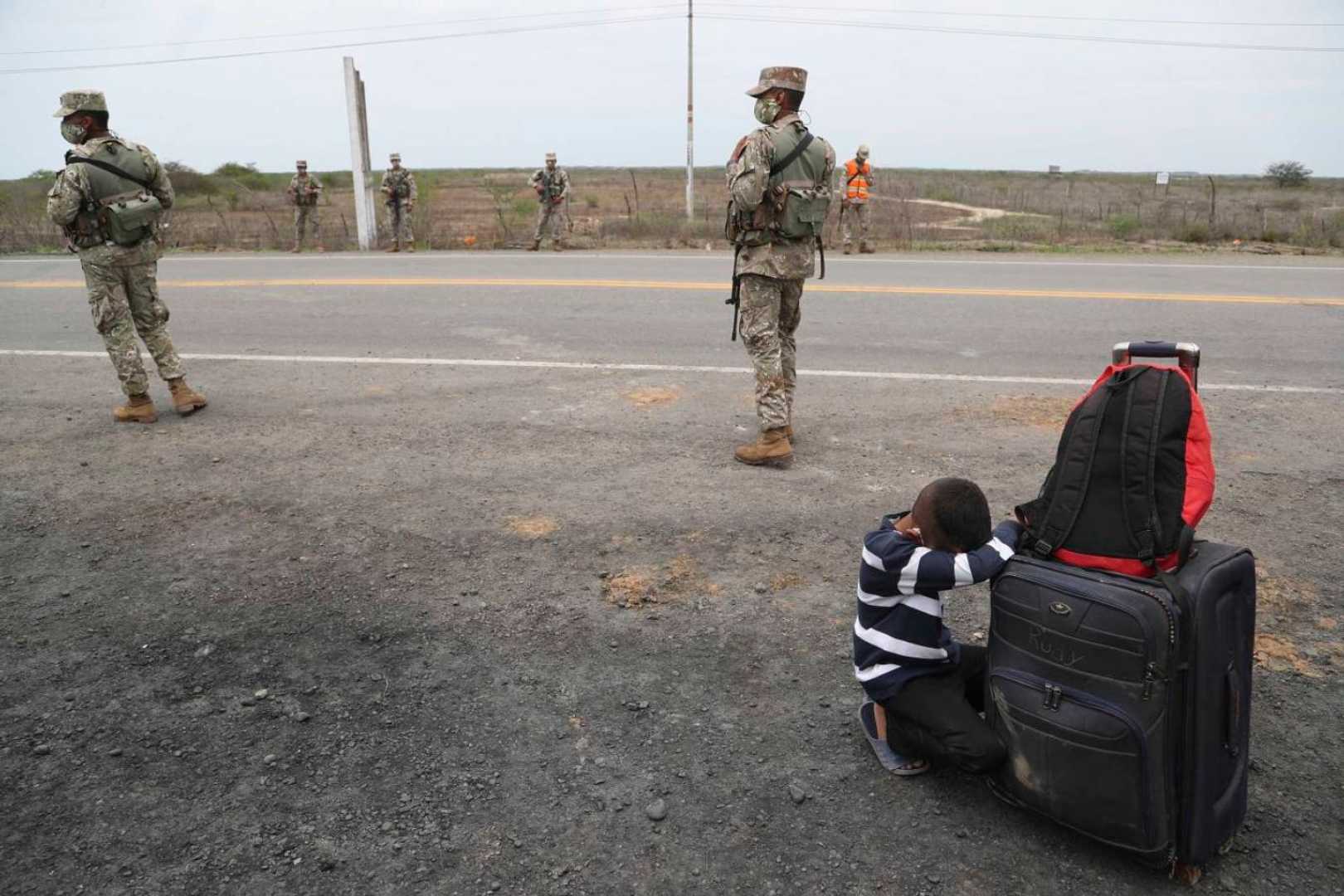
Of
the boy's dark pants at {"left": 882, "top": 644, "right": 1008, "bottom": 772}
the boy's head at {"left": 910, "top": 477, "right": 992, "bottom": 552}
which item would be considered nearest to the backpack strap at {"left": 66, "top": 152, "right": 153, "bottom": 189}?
the boy's head at {"left": 910, "top": 477, "right": 992, "bottom": 552}

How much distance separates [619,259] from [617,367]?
8191 mm

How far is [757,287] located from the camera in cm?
570

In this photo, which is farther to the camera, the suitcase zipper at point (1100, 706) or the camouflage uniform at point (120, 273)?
the camouflage uniform at point (120, 273)

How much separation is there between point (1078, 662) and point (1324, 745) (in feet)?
3.82

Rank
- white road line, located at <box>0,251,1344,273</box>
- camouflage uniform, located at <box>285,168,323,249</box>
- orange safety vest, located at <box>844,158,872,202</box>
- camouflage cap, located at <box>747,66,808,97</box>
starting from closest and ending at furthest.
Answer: camouflage cap, located at <box>747,66,808,97</box> < white road line, located at <box>0,251,1344,273</box> < orange safety vest, located at <box>844,158,872,202</box> < camouflage uniform, located at <box>285,168,323,249</box>

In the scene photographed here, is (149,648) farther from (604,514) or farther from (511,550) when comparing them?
(604,514)

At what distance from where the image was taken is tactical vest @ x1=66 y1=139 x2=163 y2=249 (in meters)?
6.35

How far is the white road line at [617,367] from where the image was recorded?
7.26 meters

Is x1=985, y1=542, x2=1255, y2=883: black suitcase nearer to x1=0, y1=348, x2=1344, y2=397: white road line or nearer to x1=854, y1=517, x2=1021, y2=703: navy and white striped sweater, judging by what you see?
x1=854, y1=517, x2=1021, y2=703: navy and white striped sweater

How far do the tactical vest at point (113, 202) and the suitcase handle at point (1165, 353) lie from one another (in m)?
6.04

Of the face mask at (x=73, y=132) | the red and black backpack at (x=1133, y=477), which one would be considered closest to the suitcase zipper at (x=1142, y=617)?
the red and black backpack at (x=1133, y=477)

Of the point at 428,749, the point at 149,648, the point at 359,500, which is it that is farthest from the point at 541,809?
the point at 359,500

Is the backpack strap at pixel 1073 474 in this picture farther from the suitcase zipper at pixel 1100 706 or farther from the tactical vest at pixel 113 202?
the tactical vest at pixel 113 202

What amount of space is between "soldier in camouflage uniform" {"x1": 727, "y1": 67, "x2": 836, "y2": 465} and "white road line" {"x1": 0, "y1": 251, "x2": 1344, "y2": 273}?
9.35 m
